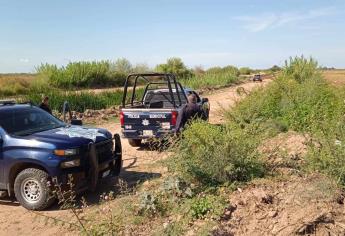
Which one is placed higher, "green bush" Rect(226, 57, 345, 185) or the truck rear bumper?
"green bush" Rect(226, 57, 345, 185)

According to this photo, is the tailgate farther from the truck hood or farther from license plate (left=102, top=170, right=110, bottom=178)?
license plate (left=102, top=170, right=110, bottom=178)

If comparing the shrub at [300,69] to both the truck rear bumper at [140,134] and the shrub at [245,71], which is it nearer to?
the truck rear bumper at [140,134]

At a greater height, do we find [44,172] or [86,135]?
[86,135]

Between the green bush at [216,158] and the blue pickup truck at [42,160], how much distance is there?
1.52 m

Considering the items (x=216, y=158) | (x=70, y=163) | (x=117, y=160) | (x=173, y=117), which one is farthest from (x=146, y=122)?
(x=216, y=158)

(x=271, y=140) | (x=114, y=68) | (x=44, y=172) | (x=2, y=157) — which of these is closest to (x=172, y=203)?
(x=44, y=172)

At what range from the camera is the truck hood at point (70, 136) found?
6.97 m

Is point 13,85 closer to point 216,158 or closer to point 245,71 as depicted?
point 216,158

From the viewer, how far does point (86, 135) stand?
7.58 m

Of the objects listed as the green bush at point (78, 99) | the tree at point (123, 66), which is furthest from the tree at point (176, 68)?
the green bush at point (78, 99)

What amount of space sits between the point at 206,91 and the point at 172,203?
109ft

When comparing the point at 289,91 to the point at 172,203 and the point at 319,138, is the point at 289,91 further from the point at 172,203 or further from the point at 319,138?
the point at 172,203

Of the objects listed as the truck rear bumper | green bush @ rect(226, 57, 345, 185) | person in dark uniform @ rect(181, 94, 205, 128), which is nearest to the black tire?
green bush @ rect(226, 57, 345, 185)

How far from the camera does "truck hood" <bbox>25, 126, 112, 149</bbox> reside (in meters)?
6.97
